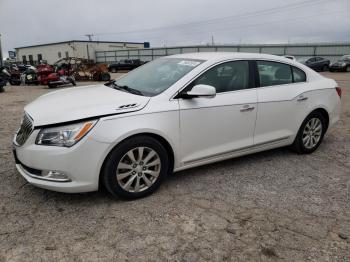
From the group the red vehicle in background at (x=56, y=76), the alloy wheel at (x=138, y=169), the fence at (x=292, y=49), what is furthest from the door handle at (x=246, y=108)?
the fence at (x=292, y=49)

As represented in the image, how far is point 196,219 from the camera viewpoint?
10.3 ft

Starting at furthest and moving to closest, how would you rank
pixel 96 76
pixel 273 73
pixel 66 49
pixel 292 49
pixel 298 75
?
pixel 66 49
pixel 292 49
pixel 96 76
pixel 298 75
pixel 273 73

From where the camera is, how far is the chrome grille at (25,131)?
3259mm

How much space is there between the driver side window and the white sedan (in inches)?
0.5

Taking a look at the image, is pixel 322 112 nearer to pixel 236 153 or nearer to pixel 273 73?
pixel 273 73

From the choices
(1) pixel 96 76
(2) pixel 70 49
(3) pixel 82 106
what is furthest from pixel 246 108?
(2) pixel 70 49

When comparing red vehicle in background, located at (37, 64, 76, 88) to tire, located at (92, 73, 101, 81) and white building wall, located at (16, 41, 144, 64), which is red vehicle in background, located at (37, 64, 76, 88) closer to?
tire, located at (92, 73, 101, 81)

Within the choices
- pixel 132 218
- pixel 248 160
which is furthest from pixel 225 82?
pixel 132 218

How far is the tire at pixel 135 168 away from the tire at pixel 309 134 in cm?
227

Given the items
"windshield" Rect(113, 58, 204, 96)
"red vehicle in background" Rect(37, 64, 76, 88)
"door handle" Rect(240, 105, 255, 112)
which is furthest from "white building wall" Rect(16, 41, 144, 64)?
"door handle" Rect(240, 105, 255, 112)

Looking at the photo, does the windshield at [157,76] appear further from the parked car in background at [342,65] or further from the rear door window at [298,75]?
the parked car in background at [342,65]

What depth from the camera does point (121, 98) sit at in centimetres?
354

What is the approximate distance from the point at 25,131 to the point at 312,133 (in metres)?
3.94

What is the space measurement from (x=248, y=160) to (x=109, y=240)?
8.34ft
